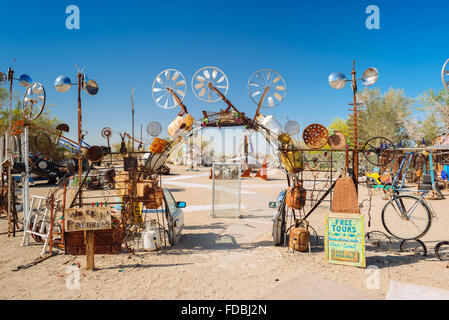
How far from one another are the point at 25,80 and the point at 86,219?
500 centimetres

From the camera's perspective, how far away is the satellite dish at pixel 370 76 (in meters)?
5.80

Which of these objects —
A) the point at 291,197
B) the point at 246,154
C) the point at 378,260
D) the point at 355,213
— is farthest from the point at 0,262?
the point at 246,154

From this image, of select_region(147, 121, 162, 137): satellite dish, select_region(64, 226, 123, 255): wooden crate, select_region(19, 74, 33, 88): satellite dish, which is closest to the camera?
select_region(64, 226, 123, 255): wooden crate

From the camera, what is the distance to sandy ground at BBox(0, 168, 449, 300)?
424 cm

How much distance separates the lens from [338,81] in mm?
5910

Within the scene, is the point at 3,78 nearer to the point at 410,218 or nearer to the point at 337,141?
the point at 337,141

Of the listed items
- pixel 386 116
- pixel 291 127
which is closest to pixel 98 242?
pixel 291 127

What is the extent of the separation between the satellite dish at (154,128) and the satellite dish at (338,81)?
159 inches

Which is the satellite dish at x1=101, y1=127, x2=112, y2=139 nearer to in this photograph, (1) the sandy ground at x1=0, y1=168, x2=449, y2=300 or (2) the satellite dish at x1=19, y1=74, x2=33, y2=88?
(2) the satellite dish at x1=19, y1=74, x2=33, y2=88

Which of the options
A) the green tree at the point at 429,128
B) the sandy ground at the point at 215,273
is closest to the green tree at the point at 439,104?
the green tree at the point at 429,128

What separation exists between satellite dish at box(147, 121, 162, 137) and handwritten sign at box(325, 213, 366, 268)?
4.24 meters

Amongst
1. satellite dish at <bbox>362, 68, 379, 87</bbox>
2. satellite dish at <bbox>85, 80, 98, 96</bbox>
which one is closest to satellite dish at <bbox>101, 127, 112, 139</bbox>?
satellite dish at <bbox>85, 80, 98, 96</bbox>

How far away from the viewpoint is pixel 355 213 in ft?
17.7
